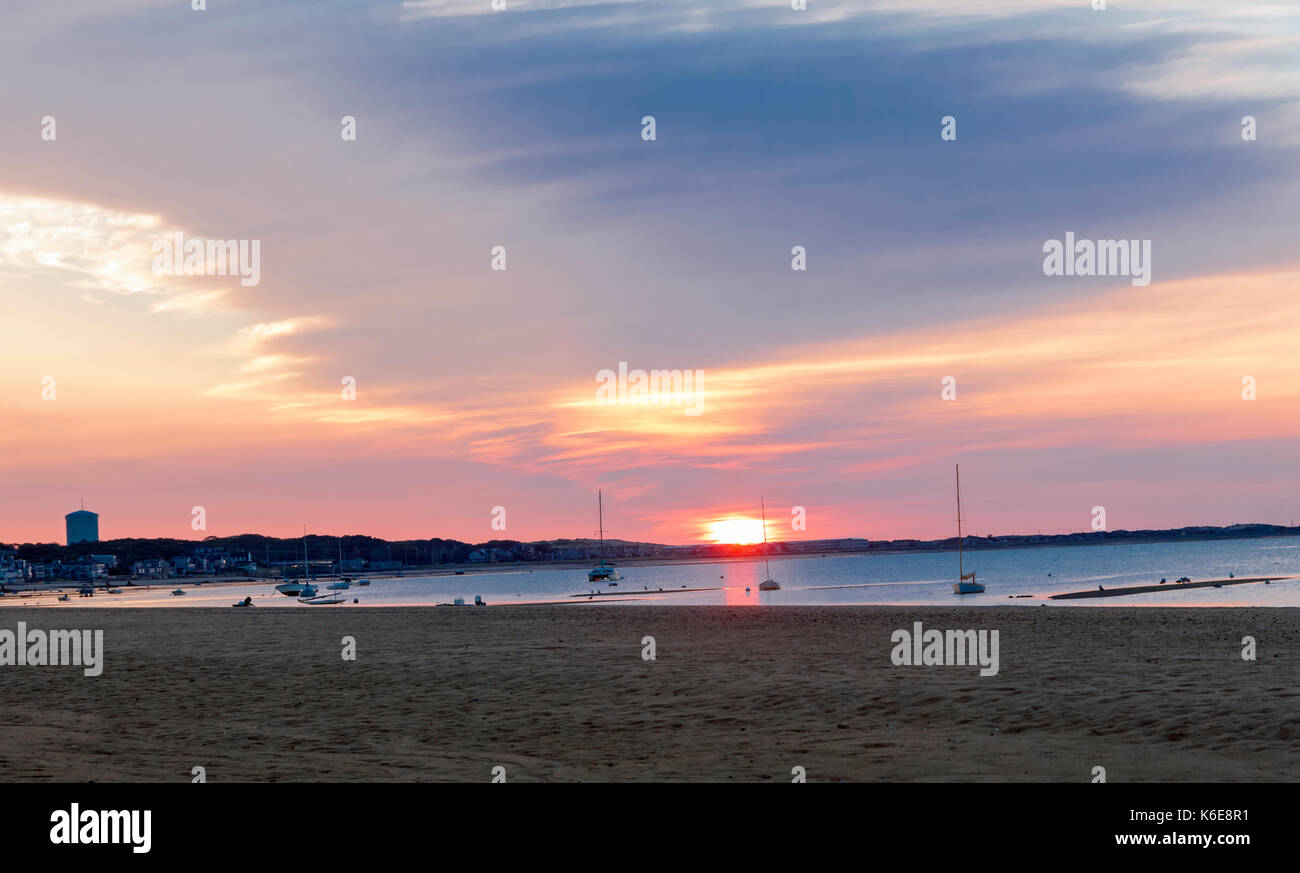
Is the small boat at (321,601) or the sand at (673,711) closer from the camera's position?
the sand at (673,711)

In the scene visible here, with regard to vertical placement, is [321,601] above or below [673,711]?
below

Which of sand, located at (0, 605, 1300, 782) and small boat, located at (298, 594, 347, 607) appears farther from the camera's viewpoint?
small boat, located at (298, 594, 347, 607)

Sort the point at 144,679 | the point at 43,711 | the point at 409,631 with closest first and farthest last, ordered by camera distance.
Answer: the point at 43,711
the point at 144,679
the point at 409,631

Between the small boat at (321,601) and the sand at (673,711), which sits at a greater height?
the sand at (673,711)

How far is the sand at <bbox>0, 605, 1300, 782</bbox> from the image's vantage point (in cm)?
1412

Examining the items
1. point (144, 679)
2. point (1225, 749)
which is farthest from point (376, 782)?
point (144, 679)

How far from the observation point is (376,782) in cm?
1350

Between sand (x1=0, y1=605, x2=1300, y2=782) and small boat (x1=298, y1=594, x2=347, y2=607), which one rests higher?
sand (x1=0, y1=605, x2=1300, y2=782)

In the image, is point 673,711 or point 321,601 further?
point 321,601

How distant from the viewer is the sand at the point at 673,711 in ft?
46.3

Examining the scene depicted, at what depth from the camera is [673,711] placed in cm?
1914
